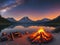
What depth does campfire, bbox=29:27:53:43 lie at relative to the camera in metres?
2.25

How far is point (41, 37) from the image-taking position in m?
2.24

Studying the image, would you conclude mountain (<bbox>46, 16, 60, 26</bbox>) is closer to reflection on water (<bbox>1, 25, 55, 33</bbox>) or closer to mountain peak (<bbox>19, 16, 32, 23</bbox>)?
reflection on water (<bbox>1, 25, 55, 33</bbox>)

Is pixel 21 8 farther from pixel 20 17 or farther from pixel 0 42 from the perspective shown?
pixel 0 42

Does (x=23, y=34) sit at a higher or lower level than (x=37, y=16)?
lower

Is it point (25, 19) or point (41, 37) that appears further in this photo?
point (25, 19)

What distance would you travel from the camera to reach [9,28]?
2348 mm

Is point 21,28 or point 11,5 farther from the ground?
point 11,5

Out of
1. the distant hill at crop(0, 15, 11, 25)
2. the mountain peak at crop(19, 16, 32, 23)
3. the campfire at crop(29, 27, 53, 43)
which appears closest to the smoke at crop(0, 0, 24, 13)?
the distant hill at crop(0, 15, 11, 25)

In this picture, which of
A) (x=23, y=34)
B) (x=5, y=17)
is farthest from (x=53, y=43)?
(x=5, y=17)

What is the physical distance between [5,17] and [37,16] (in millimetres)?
420

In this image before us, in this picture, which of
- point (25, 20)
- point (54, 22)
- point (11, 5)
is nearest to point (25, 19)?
point (25, 20)

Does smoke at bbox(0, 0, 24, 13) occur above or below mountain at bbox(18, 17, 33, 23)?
above

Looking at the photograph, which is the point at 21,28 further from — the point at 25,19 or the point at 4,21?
the point at 4,21

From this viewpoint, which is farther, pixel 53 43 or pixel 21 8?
pixel 21 8
